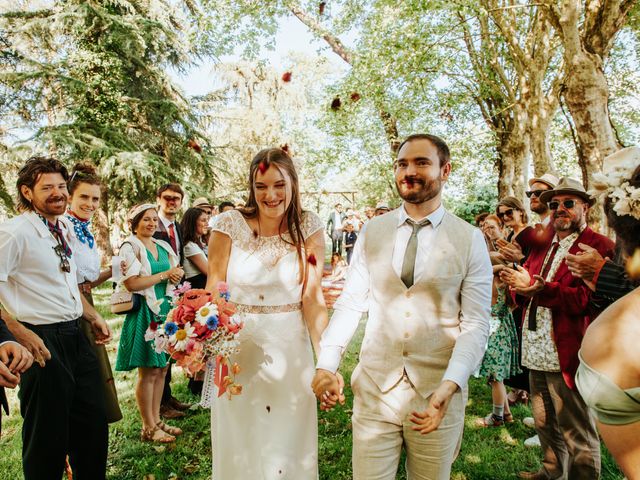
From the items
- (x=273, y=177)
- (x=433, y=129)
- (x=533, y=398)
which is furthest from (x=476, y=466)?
(x=433, y=129)

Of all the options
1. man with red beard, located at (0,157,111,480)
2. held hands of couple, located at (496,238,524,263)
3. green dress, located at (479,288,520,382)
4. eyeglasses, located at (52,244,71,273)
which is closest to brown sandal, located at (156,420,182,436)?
man with red beard, located at (0,157,111,480)

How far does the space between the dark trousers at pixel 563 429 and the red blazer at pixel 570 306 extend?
162mm

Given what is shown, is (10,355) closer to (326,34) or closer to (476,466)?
(476,466)

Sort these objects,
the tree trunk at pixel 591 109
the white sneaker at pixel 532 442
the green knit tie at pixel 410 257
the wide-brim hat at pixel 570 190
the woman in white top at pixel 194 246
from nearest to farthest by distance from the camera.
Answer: the green knit tie at pixel 410 257
the wide-brim hat at pixel 570 190
the white sneaker at pixel 532 442
the woman in white top at pixel 194 246
the tree trunk at pixel 591 109

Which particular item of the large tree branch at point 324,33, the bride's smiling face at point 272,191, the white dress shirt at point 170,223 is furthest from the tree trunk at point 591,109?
the large tree branch at point 324,33

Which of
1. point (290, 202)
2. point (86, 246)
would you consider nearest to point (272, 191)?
point (290, 202)

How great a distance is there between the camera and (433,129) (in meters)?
17.8

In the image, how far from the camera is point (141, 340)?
14.0 ft

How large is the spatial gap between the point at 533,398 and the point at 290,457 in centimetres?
222

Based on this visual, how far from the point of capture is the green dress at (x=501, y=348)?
429cm

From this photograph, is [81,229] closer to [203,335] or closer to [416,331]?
[203,335]

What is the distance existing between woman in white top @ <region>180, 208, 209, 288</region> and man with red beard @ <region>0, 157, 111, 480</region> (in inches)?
81.0

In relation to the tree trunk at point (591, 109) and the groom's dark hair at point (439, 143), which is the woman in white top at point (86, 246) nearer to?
the groom's dark hair at point (439, 143)

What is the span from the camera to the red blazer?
3039 millimetres
